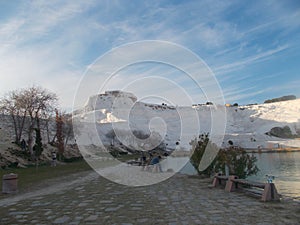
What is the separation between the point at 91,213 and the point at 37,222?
108 centimetres

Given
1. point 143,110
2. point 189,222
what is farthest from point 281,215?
point 143,110

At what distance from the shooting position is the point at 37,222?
5.18m

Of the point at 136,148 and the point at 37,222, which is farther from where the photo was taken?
the point at 136,148

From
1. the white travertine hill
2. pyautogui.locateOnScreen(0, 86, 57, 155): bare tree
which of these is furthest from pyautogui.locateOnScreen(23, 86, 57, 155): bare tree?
the white travertine hill

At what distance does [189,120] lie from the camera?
308ft

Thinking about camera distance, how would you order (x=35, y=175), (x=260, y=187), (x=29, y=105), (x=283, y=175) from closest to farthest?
(x=260, y=187), (x=283, y=175), (x=35, y=175), (x=29, y=105)

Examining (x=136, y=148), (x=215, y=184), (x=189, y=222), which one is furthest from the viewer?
(x=136, y=148)

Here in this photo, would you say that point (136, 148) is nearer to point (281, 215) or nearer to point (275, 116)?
point (281, 215)

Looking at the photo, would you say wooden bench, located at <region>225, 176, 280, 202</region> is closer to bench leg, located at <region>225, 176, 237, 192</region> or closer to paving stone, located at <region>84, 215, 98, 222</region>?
bench leg, located at <region>225, 176, 237, 192</region>

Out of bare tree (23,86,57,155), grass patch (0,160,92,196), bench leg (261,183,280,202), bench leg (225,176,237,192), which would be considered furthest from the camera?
bare tree (23,86,57,155)

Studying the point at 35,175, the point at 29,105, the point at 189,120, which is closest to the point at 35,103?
the point at 29,105

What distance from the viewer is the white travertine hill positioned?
2867 inches

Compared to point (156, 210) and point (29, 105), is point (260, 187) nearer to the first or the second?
point (156, 210)

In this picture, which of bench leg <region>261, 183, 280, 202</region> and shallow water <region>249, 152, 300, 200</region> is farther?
shallow water <region>249, 152, 300, 200</region>
